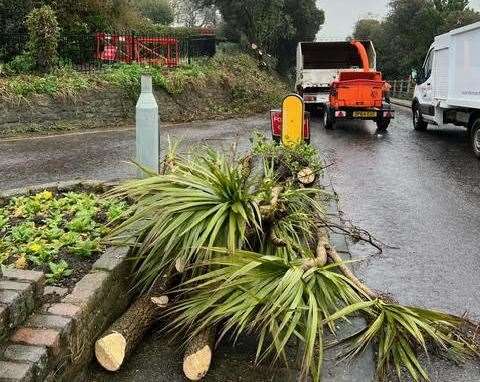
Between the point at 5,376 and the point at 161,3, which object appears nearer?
the point at 5,376

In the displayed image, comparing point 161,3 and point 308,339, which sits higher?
point 161,3

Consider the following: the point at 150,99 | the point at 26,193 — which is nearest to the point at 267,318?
the point at 150,99

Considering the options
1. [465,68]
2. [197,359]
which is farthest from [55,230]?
[465,68]

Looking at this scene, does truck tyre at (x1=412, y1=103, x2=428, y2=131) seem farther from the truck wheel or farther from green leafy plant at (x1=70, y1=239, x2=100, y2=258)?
green leafy plant at (x1=70, y1=239, x2=100, y2=258)

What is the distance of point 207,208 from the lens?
3.94 meters

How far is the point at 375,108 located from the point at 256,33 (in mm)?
16929

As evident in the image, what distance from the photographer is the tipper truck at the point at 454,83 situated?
11.1 m

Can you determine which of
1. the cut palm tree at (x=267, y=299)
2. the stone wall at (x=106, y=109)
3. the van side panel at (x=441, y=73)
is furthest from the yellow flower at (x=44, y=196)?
the van side panel at (x=441, y=73)

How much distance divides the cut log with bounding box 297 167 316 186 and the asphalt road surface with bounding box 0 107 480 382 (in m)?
0.75

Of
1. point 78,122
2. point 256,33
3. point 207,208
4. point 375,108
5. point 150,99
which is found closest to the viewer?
point 207,208

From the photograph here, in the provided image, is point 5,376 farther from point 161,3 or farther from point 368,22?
point 368,22

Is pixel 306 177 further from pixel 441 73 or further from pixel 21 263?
pixel 441 73

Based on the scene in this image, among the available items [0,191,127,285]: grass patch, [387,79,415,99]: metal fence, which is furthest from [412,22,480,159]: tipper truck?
[387,79,415,99]: metal fence

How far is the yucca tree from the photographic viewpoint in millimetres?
3686
